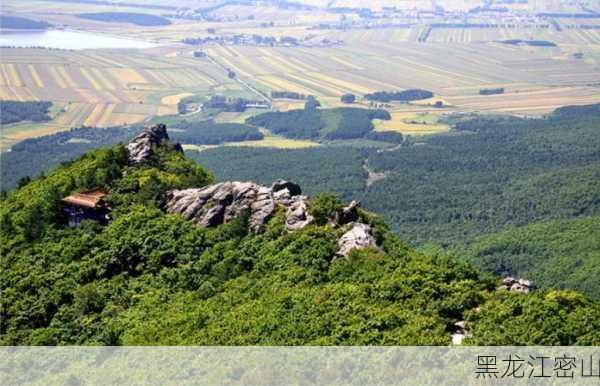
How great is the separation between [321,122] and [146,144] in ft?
373

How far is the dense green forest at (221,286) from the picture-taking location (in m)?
31.6

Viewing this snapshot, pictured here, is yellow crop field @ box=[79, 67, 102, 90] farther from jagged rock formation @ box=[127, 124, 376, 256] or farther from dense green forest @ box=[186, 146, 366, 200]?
jagged rock formation @ box=[127, 124, 376, 256]

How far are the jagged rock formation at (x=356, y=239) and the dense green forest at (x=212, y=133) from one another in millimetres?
112277

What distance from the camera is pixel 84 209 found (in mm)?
49656

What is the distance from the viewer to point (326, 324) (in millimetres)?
32812

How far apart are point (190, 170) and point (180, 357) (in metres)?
24.8

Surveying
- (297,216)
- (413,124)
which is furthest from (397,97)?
(297,216)

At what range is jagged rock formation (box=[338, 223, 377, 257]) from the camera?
131ft

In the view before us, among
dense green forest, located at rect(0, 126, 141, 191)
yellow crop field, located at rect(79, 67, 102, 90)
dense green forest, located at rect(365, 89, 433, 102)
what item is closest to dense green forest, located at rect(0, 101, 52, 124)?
dense green forest, located at rect(0, 126, 141, 191)

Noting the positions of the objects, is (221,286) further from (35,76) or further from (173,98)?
(35,76)

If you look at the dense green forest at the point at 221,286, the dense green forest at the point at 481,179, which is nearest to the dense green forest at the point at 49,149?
the dense green forest at the point at 481,179

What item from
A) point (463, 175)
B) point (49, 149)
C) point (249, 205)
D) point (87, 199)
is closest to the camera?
point (249, 205)

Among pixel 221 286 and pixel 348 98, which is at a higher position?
pixel 221 286

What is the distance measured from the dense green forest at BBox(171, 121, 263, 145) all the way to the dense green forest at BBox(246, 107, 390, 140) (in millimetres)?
5122
